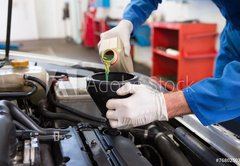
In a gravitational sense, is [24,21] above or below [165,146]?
above

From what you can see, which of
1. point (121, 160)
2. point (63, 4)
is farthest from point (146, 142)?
point (63, 4)

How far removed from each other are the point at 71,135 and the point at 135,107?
23 centimetres

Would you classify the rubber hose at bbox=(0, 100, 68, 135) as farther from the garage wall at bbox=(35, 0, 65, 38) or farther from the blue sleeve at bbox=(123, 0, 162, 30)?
the garage wall at bbox=(35, 0, 65, 38)

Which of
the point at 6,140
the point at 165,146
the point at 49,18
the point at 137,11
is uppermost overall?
the point at 49,18

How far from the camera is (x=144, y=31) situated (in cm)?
371

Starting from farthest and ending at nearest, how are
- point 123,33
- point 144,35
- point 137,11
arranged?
point 144,35, point 137,11, point 123,33

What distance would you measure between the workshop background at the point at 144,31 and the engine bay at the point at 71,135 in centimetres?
44

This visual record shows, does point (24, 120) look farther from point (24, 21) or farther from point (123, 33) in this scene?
point (24, 21)

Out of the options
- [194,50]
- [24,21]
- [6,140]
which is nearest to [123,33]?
[6,140]

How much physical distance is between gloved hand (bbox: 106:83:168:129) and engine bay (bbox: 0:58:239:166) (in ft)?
0.33

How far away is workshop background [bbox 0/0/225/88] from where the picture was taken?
2674 millimetres

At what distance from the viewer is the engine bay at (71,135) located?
0.63 metres

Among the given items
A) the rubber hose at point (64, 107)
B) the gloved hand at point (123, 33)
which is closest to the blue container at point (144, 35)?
the gloved hand at point (123, 33)

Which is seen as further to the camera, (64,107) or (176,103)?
(64,107)
